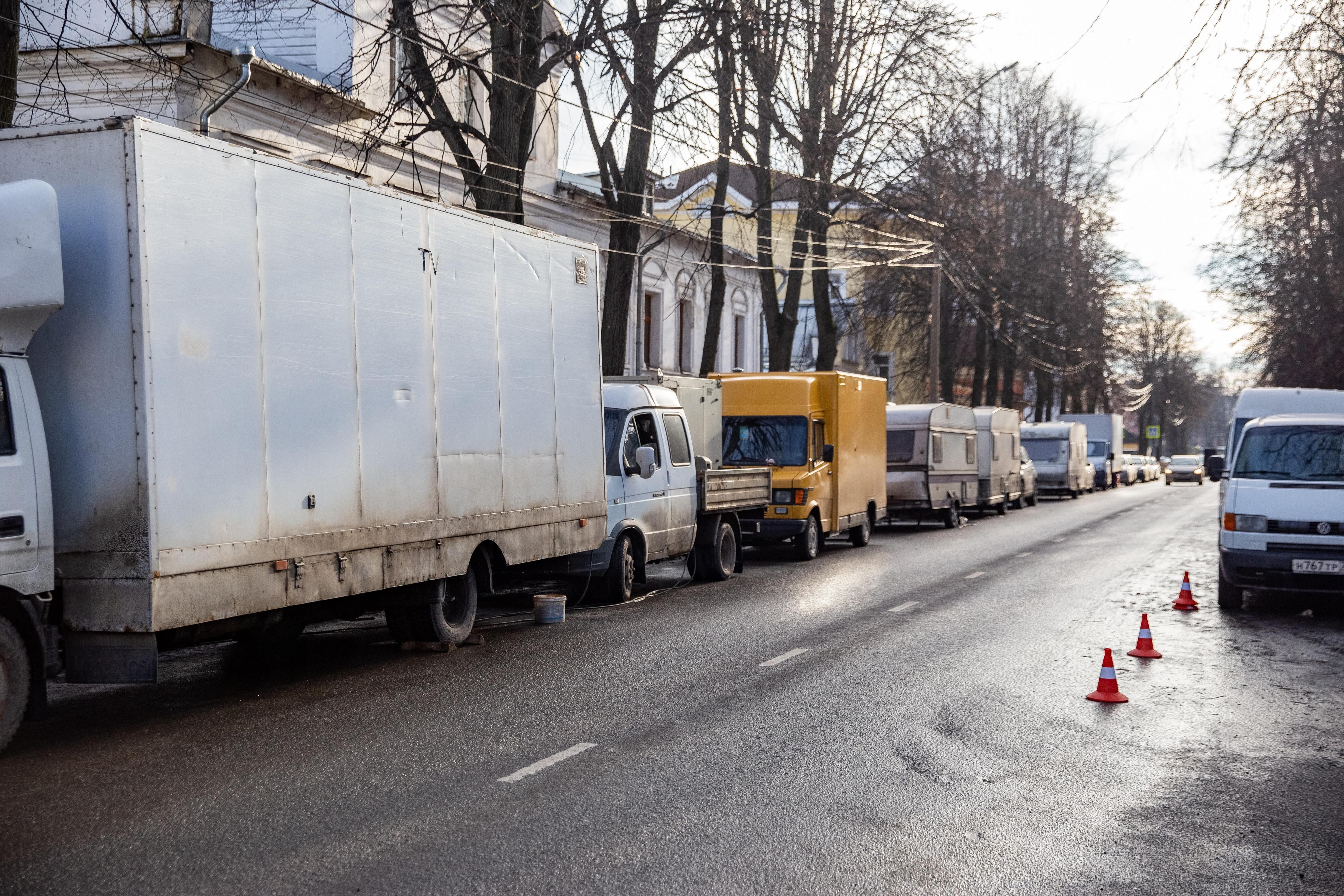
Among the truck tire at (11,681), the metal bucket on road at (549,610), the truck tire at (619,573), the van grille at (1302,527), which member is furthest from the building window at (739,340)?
the truck tire at (11,681)

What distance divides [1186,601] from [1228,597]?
49cm

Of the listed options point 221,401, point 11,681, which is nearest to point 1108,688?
point 221,401

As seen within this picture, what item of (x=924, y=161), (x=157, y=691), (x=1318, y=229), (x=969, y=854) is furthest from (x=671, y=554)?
(x=1318, y=229)

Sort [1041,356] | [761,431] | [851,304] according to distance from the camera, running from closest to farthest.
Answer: [761,431] → [851,304] → [1041,356]

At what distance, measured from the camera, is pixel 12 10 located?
36.7 ft

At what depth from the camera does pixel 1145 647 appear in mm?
10617

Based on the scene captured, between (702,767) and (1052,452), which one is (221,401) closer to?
(702,767)

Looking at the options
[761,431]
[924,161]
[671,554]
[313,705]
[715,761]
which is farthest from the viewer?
[924,161]

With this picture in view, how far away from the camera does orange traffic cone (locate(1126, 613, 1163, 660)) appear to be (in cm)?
1054

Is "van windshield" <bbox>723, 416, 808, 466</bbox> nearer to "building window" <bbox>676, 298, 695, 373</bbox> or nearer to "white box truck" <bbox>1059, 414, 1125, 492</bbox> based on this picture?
"building window" <bbox>676, 298, 695, 373</bbox>

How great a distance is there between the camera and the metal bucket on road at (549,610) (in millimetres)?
12352

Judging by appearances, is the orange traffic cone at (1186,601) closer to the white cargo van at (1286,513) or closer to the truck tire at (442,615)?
the white cargo van at (1286,513)

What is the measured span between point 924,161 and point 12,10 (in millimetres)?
22616

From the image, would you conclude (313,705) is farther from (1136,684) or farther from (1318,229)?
(1318,229)
